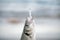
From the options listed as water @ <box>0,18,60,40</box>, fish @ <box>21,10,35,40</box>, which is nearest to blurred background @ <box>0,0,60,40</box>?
water @ <box>0,18,60,40</box>

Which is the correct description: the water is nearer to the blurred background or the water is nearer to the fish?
the blurred background

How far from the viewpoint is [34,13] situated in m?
1.42

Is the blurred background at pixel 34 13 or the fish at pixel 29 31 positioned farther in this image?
the blurred background at pixel 34 13

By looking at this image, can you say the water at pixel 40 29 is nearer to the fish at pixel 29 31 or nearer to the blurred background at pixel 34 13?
the blurred background at pixel 34 13

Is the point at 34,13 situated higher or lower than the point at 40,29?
higher

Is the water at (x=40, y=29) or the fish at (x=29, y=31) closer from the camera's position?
the fish at (x=29, y=31)

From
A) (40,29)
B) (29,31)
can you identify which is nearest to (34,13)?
(40,29)

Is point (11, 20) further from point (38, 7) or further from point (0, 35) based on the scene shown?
point (38, 7)

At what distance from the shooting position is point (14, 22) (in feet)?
4.90

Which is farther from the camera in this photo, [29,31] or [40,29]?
[40,29]

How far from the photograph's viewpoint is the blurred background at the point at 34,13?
4.67ft

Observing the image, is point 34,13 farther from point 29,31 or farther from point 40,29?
point 29,31

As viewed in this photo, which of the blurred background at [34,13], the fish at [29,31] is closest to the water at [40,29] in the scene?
the blurred background at [34,13]

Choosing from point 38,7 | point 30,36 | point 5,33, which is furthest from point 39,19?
point 30,36
